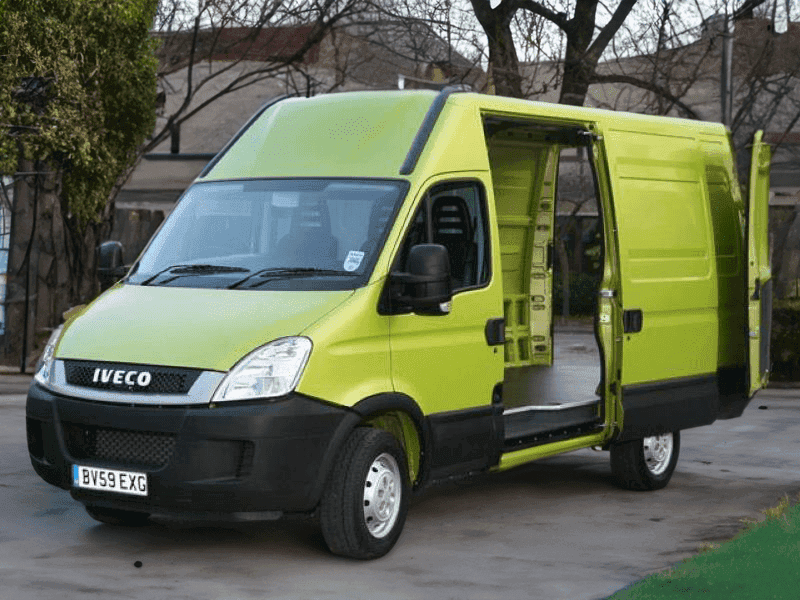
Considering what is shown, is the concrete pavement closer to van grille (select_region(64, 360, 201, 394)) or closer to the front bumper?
the front bumper

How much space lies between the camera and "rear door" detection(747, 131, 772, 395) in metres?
10.7

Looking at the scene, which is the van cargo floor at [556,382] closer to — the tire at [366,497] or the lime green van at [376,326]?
the lime green van at [376,326]

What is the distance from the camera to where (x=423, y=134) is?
8.48m

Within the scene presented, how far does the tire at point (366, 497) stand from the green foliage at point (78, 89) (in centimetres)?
1179

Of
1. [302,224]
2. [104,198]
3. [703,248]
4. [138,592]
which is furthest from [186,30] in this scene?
[138,592]

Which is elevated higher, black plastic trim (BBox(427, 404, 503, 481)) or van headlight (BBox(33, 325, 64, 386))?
van headlight (BBox(33, 325, 64, 386))

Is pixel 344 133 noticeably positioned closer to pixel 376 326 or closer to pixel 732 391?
pixel 376 326

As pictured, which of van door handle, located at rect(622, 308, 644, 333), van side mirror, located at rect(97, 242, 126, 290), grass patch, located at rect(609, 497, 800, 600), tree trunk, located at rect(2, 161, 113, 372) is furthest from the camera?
tree trunk, located at rect(2, 161, 113, 372)

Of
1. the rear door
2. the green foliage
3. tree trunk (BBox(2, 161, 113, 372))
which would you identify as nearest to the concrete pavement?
the rear door

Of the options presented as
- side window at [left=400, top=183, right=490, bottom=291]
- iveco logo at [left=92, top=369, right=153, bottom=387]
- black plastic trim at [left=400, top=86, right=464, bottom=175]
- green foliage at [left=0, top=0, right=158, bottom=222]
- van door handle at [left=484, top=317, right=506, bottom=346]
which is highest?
green foliage at [left=0, top=0, right=158, bottom=222]

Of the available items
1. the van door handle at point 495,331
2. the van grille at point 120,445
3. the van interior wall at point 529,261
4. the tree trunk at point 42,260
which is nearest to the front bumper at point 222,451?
the van grille at point 120,445

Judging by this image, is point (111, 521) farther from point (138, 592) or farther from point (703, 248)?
point (703, 248)

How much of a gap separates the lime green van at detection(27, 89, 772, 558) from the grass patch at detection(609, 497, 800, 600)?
134cm

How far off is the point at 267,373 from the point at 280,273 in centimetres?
88
